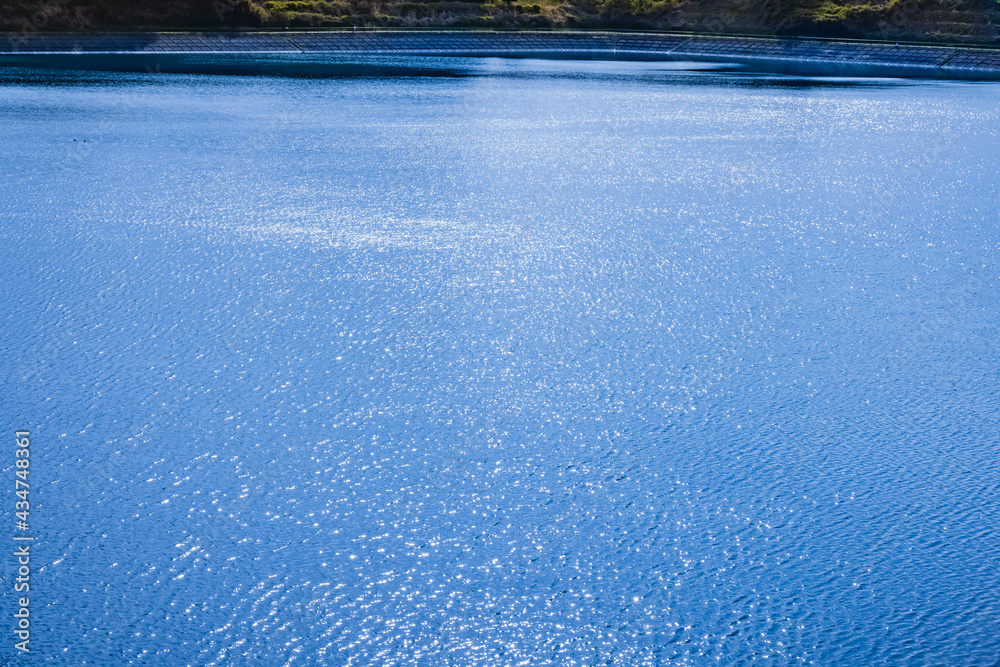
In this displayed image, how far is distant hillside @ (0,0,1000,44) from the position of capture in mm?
48406

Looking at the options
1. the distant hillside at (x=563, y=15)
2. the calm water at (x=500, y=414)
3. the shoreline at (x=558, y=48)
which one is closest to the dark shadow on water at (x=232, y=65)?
the shoreline at (x=558, y=48)

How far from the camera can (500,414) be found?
302 inches

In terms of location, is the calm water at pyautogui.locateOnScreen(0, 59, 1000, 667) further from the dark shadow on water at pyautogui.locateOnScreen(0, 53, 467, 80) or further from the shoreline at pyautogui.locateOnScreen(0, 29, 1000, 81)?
the shoreline at pyautogui.locateOnScreen(0, 29, 1000, 81)

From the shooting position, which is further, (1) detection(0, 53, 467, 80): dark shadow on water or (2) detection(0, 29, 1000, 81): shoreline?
(2) detection(0, 29, 1000, 81): shoreline

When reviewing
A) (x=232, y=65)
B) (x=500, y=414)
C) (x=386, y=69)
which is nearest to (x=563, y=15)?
(x=386, y=69)

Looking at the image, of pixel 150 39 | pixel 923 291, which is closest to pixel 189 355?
pixel 923 291

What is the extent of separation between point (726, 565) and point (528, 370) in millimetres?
3167

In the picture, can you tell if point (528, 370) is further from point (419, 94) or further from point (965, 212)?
point (419, 94)

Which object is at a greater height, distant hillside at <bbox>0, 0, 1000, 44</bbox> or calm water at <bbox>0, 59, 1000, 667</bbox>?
calm water at <bbox>0, 59, 1000, 667</bbox>

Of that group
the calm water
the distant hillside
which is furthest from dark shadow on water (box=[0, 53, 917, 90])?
the calm water

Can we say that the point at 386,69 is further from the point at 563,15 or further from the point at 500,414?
the point at 500,414

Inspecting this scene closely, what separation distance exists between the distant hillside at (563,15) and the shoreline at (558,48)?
10.4ft

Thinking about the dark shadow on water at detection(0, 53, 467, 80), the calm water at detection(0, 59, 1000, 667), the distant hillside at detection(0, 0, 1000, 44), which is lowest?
the distant hillside at detection(0, 0, 1000, 44)

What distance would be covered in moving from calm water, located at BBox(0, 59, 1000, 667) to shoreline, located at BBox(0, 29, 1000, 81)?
28910 millimetres
